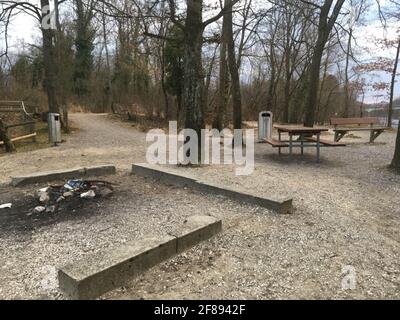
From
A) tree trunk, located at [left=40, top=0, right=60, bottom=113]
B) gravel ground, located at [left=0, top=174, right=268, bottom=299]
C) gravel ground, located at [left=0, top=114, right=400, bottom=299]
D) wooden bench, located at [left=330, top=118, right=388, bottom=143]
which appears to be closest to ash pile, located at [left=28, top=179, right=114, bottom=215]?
gravel ground, located at [left=0, top=174, right=268, bottom=299]

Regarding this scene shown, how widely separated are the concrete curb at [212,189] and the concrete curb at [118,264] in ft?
4.04

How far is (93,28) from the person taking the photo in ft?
72.4

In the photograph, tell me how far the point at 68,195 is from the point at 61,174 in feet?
3.54

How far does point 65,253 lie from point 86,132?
1074 cm

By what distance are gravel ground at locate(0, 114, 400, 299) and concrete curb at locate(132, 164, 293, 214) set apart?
12 centimetres

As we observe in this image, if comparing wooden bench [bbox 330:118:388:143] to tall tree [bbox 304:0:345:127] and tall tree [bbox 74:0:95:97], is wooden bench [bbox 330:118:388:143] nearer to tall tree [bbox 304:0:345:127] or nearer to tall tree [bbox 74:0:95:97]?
tall tree [bbox 304:0:345:127]

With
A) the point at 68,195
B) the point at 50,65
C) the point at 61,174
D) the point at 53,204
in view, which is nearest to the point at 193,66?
the point at 61,174

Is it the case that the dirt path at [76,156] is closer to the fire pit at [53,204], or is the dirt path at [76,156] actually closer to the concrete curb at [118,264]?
the fire pit at [53,204]

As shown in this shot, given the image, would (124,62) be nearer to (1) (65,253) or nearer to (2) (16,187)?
(2) (16,187)

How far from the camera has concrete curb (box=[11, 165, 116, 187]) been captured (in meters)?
5.21

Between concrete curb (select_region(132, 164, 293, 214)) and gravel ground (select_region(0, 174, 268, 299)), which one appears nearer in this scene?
gravel ground (select_region(0, 174, 268, 299))

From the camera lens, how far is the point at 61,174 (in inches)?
215

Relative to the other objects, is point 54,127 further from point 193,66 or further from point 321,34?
point 321,34

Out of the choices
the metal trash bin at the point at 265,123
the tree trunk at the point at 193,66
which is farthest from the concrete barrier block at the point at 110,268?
the metal trash bin at the point at 265,123
